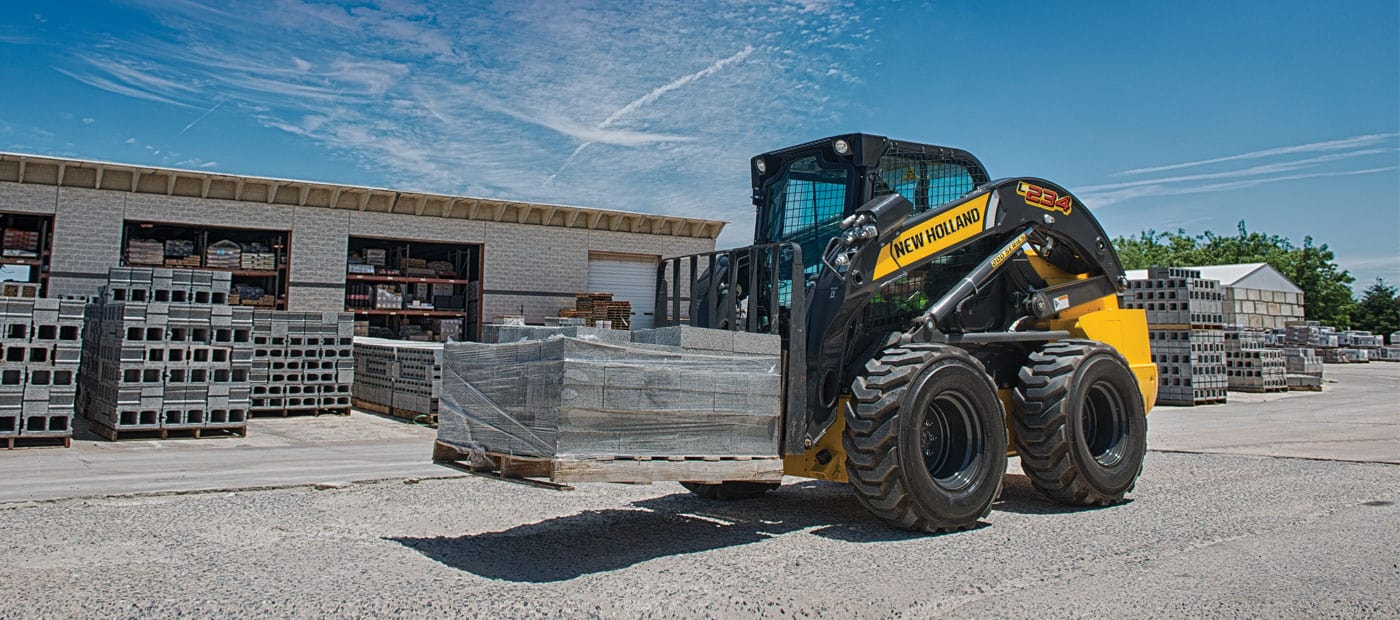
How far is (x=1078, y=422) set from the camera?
24.5ft

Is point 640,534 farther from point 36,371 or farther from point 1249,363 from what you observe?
point 1249,363

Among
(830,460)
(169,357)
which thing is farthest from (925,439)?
(169,357)

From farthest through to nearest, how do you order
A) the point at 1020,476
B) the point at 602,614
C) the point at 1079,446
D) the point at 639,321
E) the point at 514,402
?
1. the point at 639,321
2. the point at 1020,476
3. the point at 1079,446
4. the point at 514,402
5. the point at 602,614

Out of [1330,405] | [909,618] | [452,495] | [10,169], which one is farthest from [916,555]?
[10,169]

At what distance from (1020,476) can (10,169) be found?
2107 centimetres

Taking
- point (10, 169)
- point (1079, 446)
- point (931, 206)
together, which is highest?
point (10, 169)

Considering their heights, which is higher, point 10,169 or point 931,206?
point 10,169

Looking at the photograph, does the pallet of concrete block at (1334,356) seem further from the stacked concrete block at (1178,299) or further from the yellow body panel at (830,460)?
the yellow body panel at (830,460)

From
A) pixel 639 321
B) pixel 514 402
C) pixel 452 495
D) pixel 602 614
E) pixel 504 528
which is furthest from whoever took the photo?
pixel 639 321

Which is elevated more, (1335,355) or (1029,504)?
(1335,355)

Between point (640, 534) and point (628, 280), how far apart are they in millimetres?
21580

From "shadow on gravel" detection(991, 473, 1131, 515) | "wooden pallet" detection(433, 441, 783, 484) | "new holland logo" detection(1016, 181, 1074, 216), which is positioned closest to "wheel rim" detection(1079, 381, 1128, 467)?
"shadow on gravel" detection(991, 473, 1131, 515)

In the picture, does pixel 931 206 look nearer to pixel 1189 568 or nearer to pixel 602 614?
pixel 1189 568

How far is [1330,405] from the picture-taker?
813 inches
